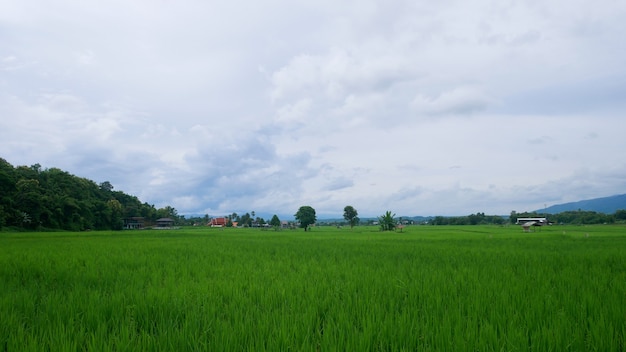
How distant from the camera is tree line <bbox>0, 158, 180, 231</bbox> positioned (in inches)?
1484

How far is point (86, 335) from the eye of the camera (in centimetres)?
304

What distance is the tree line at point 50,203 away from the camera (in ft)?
124

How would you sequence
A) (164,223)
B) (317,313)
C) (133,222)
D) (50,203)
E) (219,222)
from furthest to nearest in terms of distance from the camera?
(219,222), (164,223), (133,222), (50,203), (317,313)

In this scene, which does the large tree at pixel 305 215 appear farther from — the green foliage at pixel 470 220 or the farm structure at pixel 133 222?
the green foliage at pixel 470 220

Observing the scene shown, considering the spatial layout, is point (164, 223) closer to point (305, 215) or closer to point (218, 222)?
point (218, 222)

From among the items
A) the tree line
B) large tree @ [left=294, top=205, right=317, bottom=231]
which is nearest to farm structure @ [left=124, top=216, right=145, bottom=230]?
the tree line

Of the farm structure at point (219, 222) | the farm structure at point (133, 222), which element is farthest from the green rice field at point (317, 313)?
the farm structure at point (219, 222)

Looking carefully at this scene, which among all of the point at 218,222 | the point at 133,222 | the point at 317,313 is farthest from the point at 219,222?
the point at 317,313

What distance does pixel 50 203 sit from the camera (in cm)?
4259

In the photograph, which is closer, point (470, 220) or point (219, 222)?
point (470, 220)

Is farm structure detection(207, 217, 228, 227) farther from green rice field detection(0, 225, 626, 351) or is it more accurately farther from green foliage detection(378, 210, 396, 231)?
green rice field detection(0, 225, 626, 351)

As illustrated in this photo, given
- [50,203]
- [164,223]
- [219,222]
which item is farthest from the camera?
[219,222]

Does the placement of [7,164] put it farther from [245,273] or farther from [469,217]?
[469,217]

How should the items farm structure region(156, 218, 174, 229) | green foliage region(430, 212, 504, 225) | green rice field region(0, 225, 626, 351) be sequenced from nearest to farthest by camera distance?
green rice field region(0, 225, 626, 351) → farm structure region(156, 218, 174, 229) → green foliage region(430, 212, 504, 225)
